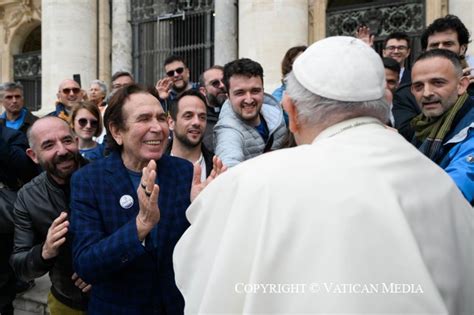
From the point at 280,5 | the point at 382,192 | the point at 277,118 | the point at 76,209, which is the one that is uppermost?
the point at 280,5

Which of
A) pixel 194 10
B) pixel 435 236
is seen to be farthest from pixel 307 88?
pixel 194 10

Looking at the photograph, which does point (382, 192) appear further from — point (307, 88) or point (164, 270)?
point (164, 270)

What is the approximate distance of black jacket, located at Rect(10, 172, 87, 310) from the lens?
104 inches

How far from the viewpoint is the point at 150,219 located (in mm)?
2004

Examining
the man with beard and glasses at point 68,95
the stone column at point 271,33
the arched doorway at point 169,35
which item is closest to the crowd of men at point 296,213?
the man with beard and glasses at point 68,95

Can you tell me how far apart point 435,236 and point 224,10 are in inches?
341

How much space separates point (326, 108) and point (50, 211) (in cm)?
182

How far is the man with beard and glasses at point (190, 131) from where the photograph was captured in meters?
3.30

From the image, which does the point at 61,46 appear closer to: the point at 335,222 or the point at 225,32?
the point at 225,32

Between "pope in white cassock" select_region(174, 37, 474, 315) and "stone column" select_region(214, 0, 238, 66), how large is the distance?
8.02 m

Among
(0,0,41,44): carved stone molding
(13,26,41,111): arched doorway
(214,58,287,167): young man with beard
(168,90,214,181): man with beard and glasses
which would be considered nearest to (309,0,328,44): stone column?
(214,58,287,167): young man with beard

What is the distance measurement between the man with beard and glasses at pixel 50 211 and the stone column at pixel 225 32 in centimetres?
678

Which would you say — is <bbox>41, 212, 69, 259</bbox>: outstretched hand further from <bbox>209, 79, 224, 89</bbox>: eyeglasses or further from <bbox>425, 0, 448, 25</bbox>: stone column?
<bbox>425, 0, 448, 25</bbox>: stone column

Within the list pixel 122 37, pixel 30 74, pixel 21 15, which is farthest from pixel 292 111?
pixel 21 15
